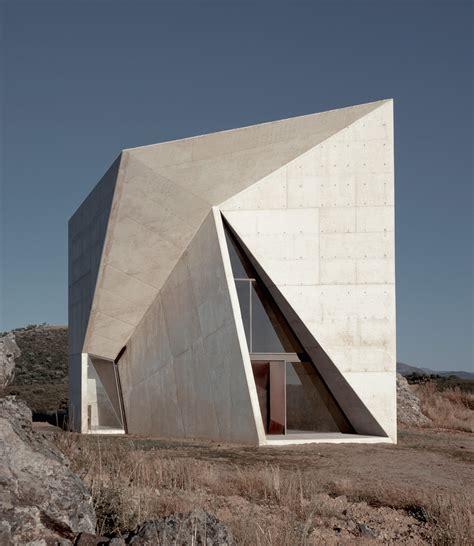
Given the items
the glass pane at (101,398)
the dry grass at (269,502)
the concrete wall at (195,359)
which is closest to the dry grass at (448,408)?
the concrete wall at (195,359)

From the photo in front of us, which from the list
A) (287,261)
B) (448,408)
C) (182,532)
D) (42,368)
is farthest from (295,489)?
(42,368)

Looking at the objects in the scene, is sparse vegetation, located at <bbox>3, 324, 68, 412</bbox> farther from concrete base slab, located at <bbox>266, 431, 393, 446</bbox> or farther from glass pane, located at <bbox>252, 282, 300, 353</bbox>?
concrete base slab, located at <bbox>266, 431, 393, 446</bbox>

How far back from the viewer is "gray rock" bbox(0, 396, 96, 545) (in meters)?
5.41

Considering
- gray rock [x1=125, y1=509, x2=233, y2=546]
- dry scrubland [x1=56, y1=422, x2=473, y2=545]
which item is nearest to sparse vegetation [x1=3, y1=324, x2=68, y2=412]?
dry scrubland [x1=56, y1=422, x2=473, y2=545]

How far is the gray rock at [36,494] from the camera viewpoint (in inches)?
213

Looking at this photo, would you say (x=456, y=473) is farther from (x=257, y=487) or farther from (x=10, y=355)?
(x=10, y=355)

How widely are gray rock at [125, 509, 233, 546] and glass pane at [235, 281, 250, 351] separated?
10342 mm

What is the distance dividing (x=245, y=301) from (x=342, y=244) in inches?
96.6

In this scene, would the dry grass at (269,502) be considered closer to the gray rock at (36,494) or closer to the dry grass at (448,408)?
the gray rock at (36,494)

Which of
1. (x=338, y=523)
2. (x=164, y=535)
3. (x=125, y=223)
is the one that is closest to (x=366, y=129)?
(x=125, y=223)

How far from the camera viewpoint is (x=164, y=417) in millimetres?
18500

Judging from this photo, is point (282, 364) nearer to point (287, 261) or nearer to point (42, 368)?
point (287, 261)

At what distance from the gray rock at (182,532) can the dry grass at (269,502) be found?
344mm

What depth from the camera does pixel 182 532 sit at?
5.58 meters
